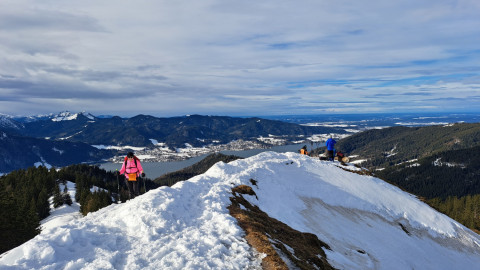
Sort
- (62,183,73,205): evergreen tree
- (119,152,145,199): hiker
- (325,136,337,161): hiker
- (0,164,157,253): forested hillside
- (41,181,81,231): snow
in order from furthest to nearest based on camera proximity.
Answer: (62,183,73,205): evergreen tree → (41,181,81,231): snow → (325,136,337,161): hiker → (0,164,157,253): forested hillside → (119,152,145,199): hiker

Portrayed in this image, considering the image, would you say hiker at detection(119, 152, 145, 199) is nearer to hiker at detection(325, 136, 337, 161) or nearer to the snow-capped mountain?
the snow-capped mountain

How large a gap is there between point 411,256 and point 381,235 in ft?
10.1

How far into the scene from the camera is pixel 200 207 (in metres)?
17.2

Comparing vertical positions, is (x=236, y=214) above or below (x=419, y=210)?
above

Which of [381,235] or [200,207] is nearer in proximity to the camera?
[200,207]

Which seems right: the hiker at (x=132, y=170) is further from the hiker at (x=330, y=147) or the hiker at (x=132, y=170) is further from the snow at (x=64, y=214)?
the snow at (x=64, y=214)

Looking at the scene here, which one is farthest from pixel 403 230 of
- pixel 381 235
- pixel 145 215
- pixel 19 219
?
pixel 19 219

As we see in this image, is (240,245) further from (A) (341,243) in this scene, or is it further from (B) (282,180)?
(B) (282,180)

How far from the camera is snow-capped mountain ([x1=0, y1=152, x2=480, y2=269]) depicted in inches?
415

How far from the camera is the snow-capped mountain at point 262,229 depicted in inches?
415

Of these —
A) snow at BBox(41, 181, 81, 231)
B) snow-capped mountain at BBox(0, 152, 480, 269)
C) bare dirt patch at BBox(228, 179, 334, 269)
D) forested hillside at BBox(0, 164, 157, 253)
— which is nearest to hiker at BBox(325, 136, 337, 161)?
snow-capped mountain at BBox(0, 152, 480, 269)

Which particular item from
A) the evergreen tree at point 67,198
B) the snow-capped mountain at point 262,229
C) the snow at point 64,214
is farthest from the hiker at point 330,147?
the evergreen tree at point 67,198

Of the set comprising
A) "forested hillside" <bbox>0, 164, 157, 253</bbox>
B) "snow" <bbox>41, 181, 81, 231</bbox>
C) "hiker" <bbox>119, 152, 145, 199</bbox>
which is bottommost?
"snow" <bbox>41, 181, 81, 231</bbox>

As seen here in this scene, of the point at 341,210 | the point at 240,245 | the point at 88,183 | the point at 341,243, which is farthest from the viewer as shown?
the point at 88,183
